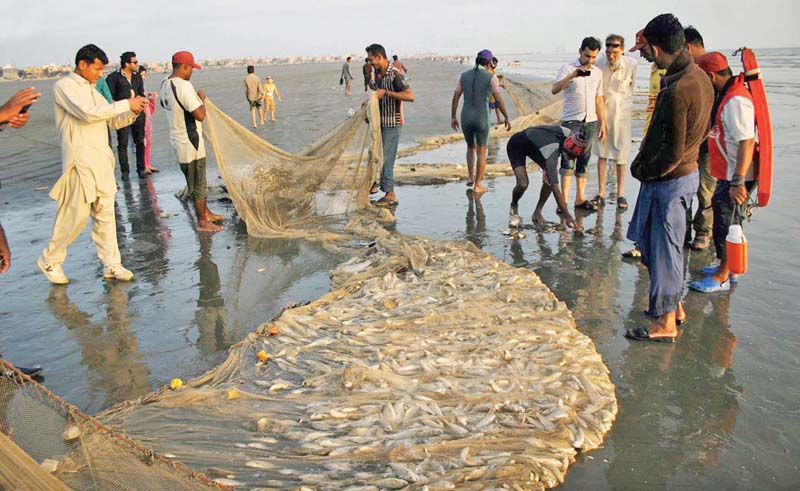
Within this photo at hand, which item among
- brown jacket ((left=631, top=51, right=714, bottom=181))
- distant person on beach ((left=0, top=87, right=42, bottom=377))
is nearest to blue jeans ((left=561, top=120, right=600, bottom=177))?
brown jacket ((left=631, top=51, right=714, bottom=181))

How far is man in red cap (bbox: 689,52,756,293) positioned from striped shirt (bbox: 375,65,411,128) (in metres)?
5.06

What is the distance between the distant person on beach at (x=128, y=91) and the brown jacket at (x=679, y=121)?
925 centimetres

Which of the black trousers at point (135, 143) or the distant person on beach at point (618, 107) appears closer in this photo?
the distant person on beach at point (618, 107)

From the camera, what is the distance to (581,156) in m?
9.03

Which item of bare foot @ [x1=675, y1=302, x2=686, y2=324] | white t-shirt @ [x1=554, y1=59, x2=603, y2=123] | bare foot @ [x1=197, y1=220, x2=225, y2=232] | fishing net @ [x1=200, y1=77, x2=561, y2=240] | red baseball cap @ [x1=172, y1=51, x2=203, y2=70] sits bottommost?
bare foot @ [x1=675, y1=302, x2=686, y2=324]

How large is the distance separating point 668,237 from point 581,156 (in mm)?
3839

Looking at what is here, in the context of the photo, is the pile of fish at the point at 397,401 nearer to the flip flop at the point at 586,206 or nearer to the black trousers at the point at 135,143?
the flip flop at the point at 586,206

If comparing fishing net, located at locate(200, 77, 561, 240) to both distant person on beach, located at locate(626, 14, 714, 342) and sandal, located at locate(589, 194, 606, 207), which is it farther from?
distant person on beach, located at locate(626, 14, 714, 342)

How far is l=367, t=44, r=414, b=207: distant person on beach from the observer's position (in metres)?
10.4

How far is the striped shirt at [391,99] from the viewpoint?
410 inches

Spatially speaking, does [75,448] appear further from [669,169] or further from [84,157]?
[669,169]

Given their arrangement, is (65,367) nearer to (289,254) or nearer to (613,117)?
(289,254)

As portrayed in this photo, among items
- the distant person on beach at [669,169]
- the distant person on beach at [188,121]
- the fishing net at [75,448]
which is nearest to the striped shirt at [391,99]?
the distant person on beach at [188,121]

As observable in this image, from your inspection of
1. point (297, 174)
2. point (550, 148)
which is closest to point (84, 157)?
point (297, 174)
